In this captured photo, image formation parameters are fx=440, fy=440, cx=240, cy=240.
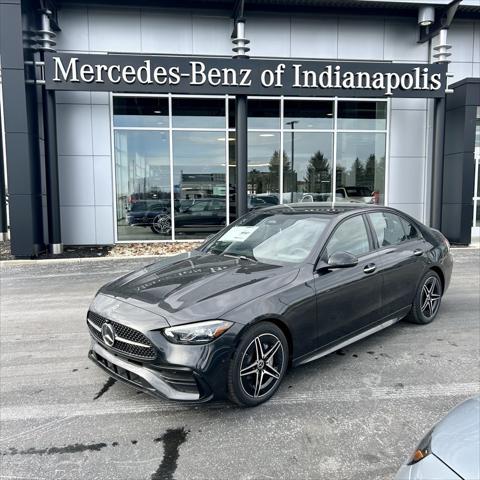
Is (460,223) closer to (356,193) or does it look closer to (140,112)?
(356,193)

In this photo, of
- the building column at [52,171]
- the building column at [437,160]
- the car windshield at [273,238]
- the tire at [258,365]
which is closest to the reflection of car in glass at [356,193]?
the building column at [437,160]

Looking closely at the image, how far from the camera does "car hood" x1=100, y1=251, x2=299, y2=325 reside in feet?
10.4

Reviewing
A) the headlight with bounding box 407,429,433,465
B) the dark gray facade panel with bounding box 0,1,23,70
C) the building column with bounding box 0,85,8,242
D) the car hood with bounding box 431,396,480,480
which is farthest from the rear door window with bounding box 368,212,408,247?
the building column with bounding box 0,85,8,242

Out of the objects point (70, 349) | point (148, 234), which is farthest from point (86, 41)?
point (70, 349)

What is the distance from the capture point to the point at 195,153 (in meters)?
12.9

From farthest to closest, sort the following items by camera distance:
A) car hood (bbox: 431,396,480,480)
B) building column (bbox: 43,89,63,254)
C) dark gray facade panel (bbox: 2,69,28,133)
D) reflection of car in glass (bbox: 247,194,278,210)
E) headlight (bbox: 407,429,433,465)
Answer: reflection of car in glass (bbox: 247,194,278,210) < building column (bbox: 43,89,63,254) < dark gray facade panel (bbox: 2,69,28,133) < headlight (bbox: 407,429,433,465) < car hood (bbox: 431,396,480,480)

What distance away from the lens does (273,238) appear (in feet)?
14.1

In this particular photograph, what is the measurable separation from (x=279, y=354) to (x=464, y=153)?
10.6m

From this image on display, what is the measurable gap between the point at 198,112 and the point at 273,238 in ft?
30.9

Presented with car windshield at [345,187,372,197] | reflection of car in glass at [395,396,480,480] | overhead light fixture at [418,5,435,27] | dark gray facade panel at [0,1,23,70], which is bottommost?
reflection of car in glass at [395,396,480,480]

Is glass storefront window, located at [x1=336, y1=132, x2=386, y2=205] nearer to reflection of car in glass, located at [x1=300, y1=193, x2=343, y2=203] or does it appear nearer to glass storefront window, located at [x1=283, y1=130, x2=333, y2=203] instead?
reflection of car in glass, located at [x1=300, y1=193, x2=343, y2=203]

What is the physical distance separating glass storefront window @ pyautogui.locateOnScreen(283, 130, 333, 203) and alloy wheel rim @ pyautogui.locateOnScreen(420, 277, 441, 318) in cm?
826

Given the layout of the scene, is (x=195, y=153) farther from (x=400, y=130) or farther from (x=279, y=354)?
(x=279, y=354)

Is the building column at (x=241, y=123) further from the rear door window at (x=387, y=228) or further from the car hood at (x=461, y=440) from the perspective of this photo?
the car hood at (x=461, y=440)
